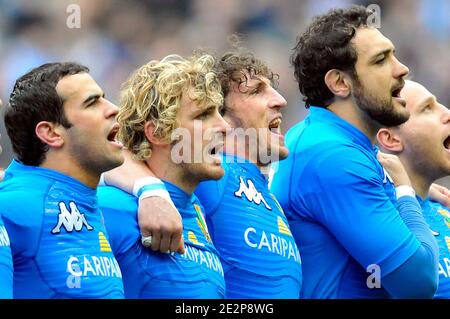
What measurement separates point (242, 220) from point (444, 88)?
209 inches

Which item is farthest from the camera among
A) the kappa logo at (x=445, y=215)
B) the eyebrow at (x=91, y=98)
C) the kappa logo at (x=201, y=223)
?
the kappa logo at (x=445, y=215)

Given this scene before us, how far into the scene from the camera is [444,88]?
933cm

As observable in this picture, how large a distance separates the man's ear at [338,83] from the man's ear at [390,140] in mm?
458

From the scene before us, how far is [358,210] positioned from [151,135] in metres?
0.88

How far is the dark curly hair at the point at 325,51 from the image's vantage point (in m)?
4.68

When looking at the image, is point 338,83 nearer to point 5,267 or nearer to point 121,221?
point 121,221

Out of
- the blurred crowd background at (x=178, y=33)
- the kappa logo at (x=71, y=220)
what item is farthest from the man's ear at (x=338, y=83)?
the blurred crowd background at (x=178, y=33)

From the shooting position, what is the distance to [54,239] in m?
3.86

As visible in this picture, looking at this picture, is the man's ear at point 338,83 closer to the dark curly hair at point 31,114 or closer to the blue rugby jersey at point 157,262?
the blue rugby jersey at point 157,262

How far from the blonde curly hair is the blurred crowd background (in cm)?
230

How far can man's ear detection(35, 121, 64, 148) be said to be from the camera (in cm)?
405

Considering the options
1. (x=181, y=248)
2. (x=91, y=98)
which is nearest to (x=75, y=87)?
(x=91, y=98)

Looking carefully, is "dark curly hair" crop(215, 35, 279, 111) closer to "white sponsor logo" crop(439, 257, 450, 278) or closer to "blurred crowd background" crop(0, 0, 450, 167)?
"white sponsor logo" crop(439, 257, 450, 278)

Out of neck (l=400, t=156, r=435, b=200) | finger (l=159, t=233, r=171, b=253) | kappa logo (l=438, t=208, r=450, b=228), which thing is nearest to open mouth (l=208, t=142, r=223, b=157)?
finger (l=159, t=233, r=171, b=253)
